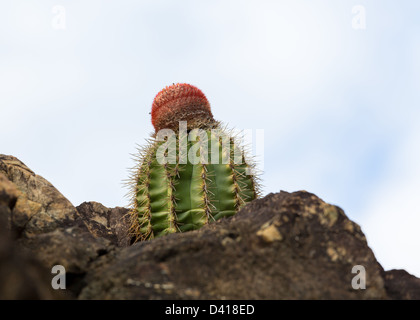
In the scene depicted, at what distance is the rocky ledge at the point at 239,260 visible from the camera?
7.22 feet

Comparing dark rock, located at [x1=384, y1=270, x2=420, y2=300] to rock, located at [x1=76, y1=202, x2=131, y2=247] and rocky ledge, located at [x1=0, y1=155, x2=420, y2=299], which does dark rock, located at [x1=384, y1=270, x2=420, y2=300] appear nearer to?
rocky ledge, located at [x1=0, y1=155, x2=420, y2=299]

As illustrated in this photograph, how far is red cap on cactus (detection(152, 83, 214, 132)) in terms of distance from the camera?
499 centimetres

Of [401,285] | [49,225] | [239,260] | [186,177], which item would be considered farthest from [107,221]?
[401,285]

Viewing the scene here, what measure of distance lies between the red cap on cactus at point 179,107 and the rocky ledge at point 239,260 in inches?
92.9

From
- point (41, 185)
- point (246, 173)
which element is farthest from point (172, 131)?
point (41, 185)

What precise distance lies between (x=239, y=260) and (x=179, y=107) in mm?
2945

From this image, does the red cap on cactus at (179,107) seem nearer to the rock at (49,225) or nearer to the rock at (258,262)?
the rock at (49,225)

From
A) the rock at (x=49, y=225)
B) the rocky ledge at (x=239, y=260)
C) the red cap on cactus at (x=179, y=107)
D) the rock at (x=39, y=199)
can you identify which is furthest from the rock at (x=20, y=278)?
the red cap on cactus at (x=179, y=107)

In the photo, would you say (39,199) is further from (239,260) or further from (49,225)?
(239,260)

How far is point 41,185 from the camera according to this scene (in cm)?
406

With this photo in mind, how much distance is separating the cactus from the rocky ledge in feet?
5.29
